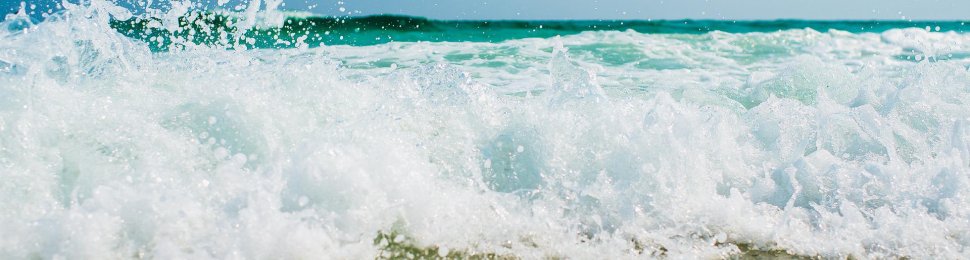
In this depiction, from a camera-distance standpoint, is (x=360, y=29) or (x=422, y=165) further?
(x=360, y=29)

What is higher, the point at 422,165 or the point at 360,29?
the point at 422,165

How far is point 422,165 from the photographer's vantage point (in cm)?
279

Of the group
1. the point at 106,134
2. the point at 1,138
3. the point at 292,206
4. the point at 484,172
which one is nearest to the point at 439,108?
the point at 484,172

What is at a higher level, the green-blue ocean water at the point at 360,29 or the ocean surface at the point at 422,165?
the ocean surface at the point at 422,165

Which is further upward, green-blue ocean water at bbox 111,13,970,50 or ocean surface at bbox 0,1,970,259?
ocean surface at bbox 0,1,970,259

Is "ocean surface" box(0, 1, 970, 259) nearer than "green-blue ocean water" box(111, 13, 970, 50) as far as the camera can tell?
Yes

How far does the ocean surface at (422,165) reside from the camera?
235 centimetres

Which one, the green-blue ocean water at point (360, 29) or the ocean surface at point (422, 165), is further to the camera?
the green-blue ocean water at point (360, 29)

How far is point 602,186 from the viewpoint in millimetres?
Answer: 2781

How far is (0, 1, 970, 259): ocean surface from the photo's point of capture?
7.72ft

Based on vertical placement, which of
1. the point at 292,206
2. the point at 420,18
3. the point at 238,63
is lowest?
the point at 420,18

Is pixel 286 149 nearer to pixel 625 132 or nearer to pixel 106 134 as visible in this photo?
pixel 106 134

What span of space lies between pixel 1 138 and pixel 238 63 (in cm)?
116

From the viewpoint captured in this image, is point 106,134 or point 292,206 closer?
point 292,206
